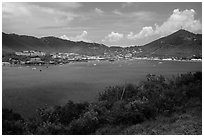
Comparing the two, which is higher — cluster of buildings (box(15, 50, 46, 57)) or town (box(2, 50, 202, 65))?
cluster of buildings (box(15, 50, 46, 57))

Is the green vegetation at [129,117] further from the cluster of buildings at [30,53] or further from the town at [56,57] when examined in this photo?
the cluster of buildings at [30,53]

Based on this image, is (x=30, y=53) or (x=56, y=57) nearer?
(x=30, y=53)

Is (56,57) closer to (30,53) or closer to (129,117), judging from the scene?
(30,53)

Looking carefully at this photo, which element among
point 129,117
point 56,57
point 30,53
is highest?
point 30,53

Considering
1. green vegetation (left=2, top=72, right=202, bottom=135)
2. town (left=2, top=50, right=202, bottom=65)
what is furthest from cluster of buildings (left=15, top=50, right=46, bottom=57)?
green vegetation (left=2, top=72, right=202, bottom=135)

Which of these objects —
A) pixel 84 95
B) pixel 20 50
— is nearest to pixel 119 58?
pixel 20 50

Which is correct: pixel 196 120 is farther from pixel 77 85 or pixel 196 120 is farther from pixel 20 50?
pixel 20 50

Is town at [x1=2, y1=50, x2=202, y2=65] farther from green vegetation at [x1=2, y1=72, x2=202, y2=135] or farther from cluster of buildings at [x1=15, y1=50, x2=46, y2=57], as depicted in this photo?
Result: green vegetation at [x1=2, y1=72, x2=202, y2=135]

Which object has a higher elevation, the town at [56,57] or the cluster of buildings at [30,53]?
the cluster of buildings at [30,53]

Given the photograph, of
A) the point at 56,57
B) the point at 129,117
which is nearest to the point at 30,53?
the point at 56,57

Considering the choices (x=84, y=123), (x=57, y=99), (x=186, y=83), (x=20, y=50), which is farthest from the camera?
(x=20, y=50)

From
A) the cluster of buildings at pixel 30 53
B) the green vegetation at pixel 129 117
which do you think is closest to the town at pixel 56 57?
the cluster of buildings at pixel 30 53
